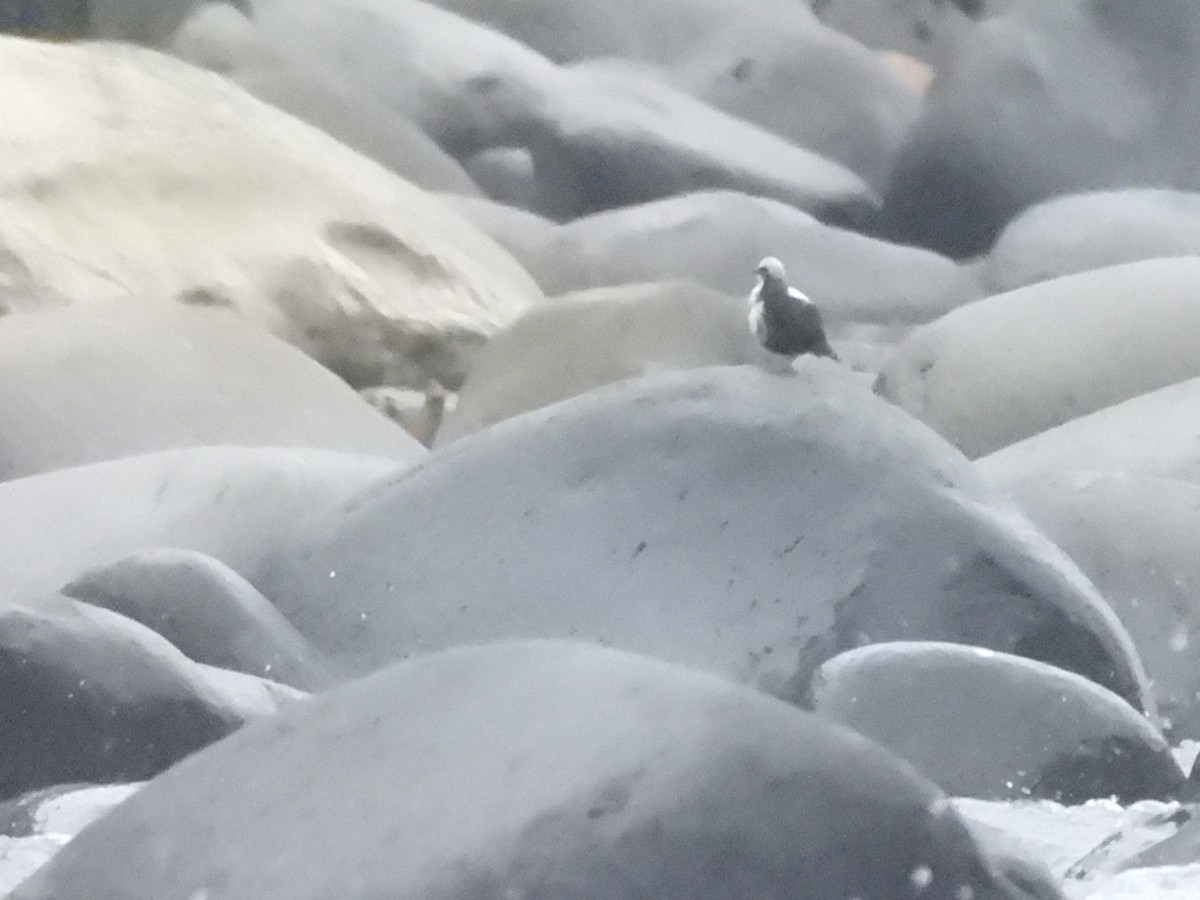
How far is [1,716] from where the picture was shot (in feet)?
9.83

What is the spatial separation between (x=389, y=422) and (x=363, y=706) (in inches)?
141

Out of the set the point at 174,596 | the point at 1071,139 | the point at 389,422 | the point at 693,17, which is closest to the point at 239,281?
the point at 389,422

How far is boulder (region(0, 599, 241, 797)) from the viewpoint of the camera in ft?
9.74

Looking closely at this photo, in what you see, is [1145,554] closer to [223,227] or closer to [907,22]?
[223,227]

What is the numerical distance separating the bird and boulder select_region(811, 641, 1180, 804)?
1.38 m

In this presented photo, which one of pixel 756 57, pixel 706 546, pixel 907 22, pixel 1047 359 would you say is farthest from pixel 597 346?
pixel 907 22

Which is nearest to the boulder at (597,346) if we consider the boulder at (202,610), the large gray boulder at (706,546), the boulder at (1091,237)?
the large gray boulder at (706,546)

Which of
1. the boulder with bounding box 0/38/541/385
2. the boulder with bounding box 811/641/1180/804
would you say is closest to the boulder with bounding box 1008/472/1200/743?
the boulder with bounding box 811/641/1180/804

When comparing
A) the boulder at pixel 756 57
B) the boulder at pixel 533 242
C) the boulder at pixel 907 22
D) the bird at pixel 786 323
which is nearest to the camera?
the bird at pixel 786 323

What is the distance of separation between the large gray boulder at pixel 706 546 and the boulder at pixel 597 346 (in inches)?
71.9

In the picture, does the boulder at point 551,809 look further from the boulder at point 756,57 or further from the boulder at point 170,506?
the boulder at point 756,57

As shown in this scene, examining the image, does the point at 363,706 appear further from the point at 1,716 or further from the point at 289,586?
the point at 289,586

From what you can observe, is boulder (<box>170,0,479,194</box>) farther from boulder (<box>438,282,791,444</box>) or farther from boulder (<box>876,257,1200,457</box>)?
boulder (<box>438,282,791,444</box>)

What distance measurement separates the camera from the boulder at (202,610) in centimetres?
351
